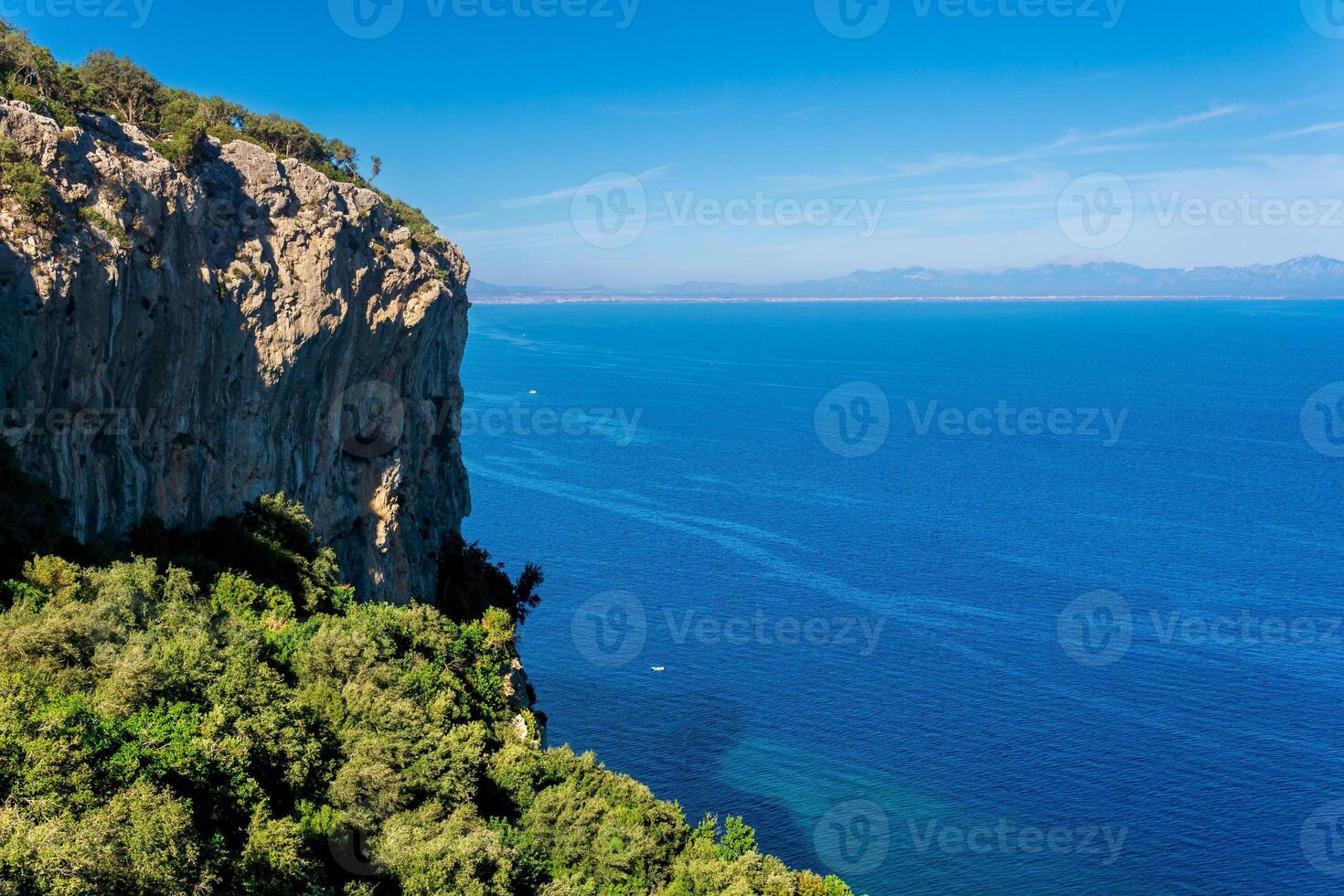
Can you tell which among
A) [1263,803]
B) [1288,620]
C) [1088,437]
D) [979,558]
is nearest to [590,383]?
[1088,437]

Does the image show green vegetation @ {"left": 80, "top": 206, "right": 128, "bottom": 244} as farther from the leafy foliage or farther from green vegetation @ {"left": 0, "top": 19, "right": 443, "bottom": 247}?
the leafy foliage

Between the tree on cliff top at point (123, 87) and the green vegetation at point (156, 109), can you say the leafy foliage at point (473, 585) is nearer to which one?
the green vegetation at point (156, 109)

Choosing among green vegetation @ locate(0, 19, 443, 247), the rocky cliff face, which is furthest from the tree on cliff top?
the rocky cliff face

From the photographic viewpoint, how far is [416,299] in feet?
140

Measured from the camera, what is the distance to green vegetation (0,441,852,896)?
18.6 m

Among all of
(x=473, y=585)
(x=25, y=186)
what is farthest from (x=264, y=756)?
(x=473, y=585)

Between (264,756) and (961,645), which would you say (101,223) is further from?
(961,645)

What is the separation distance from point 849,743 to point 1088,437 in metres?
95.1

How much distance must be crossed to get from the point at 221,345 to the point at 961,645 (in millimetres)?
53570

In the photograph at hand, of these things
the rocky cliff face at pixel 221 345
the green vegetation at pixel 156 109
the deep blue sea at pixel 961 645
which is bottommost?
the deep blue sea at pixel 961 645

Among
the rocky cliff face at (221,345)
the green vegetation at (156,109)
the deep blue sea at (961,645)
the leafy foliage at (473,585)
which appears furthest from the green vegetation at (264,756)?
the deep blue sea at (961,645)

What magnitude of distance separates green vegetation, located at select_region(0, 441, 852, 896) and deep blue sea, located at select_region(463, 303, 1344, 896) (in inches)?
958

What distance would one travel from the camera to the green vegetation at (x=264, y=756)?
60.9 ft

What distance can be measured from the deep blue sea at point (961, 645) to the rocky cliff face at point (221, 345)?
2303 centimetres
